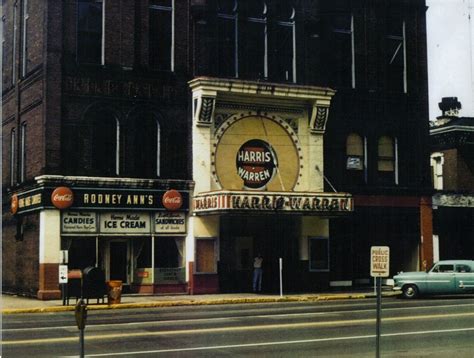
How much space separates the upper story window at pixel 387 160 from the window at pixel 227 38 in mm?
9047

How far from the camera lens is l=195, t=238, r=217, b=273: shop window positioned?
35.6 meters

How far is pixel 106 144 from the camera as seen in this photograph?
34656mm

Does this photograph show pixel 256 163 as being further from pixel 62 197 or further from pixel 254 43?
pixel 62 197

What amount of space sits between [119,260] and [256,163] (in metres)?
7.72

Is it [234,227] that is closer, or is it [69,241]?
[69,241]

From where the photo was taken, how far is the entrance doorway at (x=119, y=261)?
1364 inches

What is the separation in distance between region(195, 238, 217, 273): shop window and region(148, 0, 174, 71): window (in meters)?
7.87

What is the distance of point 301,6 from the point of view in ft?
128

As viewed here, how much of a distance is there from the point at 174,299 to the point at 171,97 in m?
9.18

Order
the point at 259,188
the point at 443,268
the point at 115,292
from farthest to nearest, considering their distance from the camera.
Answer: the point at 259,188
the point at 443,268
the point at 115,292

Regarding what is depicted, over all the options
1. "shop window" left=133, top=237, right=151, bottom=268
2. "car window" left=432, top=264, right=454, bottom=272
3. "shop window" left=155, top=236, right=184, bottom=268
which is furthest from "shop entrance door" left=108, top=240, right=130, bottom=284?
"car window" left=432, top=264, right=454, bottom=272

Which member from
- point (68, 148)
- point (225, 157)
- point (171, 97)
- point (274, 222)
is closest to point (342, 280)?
point (274, 222)

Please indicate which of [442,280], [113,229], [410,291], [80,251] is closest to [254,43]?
[113,229]

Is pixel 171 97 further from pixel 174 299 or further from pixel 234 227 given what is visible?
pixel 174 299
